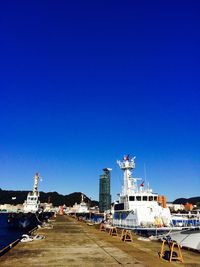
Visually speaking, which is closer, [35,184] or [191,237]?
[191,237]

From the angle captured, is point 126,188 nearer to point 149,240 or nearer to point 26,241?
point 149,240

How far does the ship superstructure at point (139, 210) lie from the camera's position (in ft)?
137

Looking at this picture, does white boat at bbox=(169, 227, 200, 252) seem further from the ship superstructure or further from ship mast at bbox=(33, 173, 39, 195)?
ship mast at bbox=(33, 173, 39, 195)

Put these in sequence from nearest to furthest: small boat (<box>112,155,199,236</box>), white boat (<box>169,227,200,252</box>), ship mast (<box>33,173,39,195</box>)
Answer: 1. white boat (<box>169,227,200,252</box>)
2. small boat (<box>112,155,199,236</box>)
3. ship mast (<box>33,173,39,195</box>)

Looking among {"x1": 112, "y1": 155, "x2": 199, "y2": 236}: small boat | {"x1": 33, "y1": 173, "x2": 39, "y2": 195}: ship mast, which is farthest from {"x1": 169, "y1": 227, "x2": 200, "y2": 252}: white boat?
{"x1": 33, "y1": 173, "x2": 39, "y2": 195}: ship mast

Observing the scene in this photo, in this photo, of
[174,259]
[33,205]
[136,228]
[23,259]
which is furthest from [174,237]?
[33,205]

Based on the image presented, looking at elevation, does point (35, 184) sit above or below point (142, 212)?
above

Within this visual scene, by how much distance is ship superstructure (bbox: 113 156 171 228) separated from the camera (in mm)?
41703

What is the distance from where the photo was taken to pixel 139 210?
1684 inches

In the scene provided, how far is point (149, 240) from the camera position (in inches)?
1094

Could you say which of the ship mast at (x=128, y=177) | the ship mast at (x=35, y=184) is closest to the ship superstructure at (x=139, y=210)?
the ship mast at (x=128, y=177)

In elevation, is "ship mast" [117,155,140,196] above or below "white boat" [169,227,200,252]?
above

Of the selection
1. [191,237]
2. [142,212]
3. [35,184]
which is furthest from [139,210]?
[35,184]

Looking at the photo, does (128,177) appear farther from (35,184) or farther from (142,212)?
(35,184)
